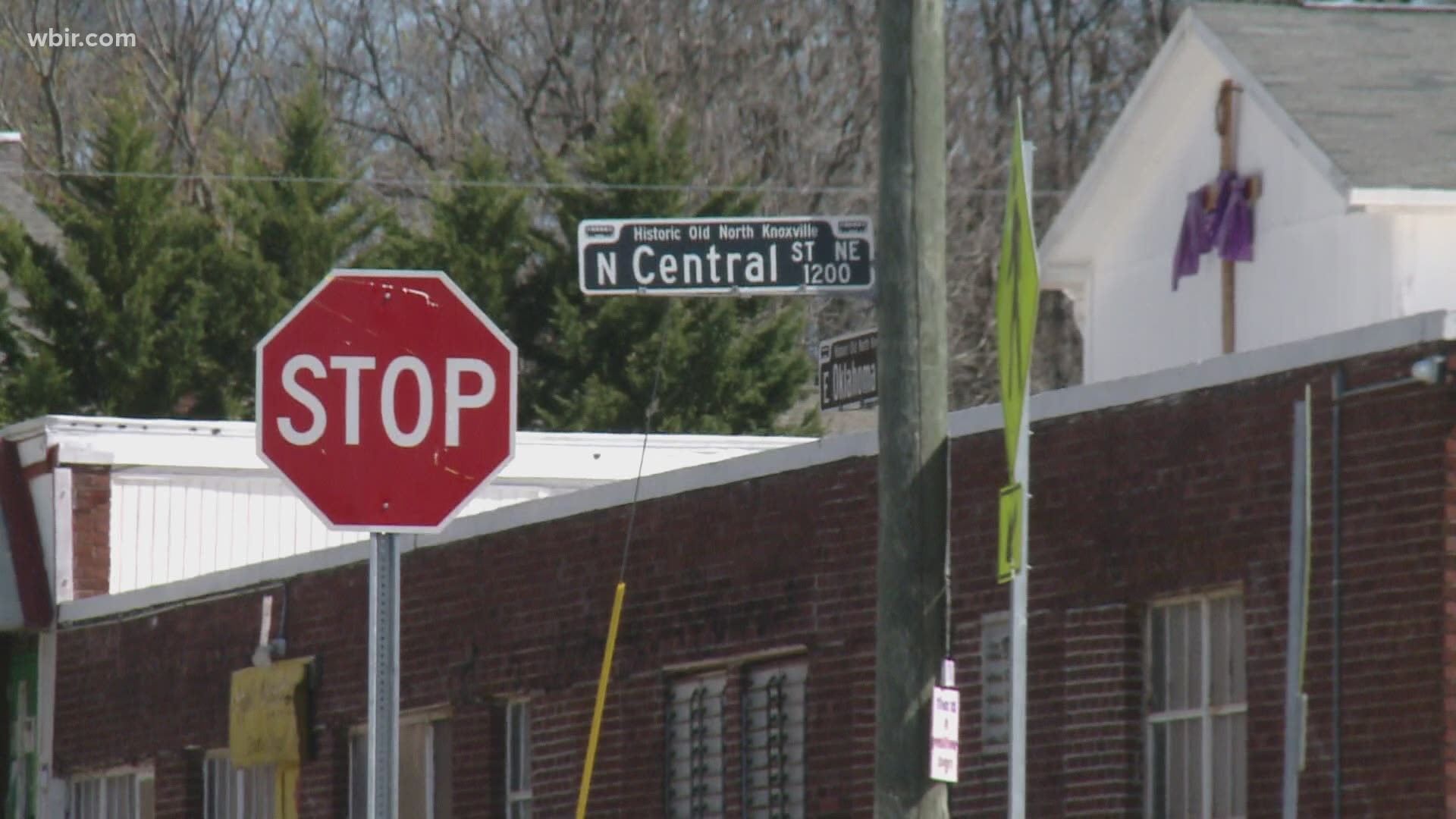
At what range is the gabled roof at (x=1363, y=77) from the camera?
14.1m

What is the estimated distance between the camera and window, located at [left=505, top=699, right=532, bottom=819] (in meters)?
17.0

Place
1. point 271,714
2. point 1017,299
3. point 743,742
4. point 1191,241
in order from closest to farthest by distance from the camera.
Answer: point 1017,299
point 743,742
point 1191,241
point 271,714

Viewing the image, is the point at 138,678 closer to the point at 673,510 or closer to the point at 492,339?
the point at 673,510

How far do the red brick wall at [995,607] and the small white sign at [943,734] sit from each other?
2.66 meters

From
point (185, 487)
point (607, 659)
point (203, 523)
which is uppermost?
point (185, 487)

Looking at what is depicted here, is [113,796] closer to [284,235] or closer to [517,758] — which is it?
[517,758]

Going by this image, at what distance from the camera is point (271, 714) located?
62.5ft

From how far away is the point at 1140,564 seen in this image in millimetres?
12344

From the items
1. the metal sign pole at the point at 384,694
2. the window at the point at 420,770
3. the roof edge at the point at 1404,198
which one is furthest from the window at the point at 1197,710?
the window at the point at 420,770

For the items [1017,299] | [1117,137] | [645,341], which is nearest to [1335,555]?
[1017,299]

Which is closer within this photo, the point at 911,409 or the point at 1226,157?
the point at 911,409

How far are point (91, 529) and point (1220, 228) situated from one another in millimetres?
10603

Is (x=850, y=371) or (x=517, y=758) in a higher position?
(x=850, y=371)

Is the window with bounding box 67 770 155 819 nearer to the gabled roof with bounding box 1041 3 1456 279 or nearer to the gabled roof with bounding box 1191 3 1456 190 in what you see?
the gabled roof with bounding box 1041 3 1456 279
